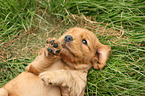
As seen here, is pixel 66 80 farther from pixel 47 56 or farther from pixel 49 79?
pixel 47 56

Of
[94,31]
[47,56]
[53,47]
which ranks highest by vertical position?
[94,31]

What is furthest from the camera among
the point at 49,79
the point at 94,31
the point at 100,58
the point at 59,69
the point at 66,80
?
the point at 94,31

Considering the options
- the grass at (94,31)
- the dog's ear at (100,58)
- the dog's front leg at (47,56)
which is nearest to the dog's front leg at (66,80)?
the dog's front leg at (47,56)

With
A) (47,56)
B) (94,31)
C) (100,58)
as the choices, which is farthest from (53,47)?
(94,31)

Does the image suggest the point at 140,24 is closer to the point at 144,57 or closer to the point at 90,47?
the point at 144,57

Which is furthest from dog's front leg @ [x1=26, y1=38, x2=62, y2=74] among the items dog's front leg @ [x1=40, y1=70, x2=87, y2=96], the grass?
the grass

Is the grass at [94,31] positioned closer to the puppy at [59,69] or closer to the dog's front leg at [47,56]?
the puppy at [59,69]

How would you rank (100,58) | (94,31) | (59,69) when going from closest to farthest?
1. (59,69)
2. (100,58)
3. (94,31)
